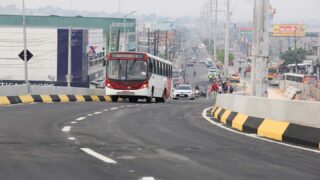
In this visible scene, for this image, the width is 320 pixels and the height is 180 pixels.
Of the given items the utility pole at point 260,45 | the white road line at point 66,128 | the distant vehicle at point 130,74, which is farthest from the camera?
the distant vehicle at point 130,74

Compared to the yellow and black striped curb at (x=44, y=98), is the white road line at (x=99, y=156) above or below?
above

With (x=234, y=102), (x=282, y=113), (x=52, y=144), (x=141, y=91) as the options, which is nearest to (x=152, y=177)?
(x=52, y=144)

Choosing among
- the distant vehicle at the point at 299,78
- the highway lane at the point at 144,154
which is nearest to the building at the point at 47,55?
the distant vehicle at the point at 299,78

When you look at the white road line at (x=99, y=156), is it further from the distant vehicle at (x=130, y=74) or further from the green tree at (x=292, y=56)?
the green tree at (x=292, y=56)

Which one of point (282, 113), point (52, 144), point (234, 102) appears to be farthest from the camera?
point (234, 102)

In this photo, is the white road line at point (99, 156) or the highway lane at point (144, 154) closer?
the highway lane at point (144, 154)

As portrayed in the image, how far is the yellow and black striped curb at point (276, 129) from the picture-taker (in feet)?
46.5

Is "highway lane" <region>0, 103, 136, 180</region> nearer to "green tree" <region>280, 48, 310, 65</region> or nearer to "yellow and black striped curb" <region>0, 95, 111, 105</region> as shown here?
"yellow and black striped curb" <region>0, 95, 111, 105</region>

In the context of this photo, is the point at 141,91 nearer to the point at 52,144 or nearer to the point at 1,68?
the point at 52,144

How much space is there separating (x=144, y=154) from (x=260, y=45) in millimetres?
11197

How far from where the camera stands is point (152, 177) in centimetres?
907

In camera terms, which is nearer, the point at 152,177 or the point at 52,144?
the point at 152,177

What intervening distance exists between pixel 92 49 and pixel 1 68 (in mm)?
13905

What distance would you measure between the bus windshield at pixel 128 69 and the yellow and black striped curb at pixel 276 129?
19.9 m
